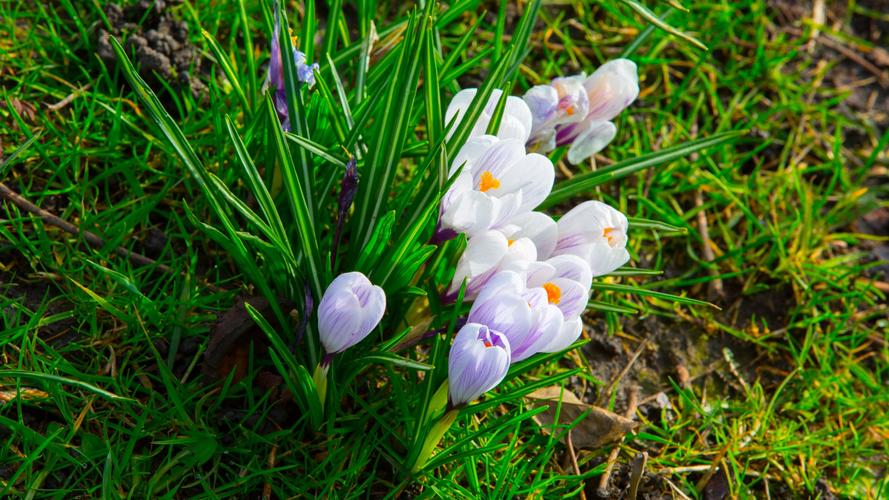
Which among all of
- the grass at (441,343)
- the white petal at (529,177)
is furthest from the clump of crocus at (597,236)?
the grass at (441,343)

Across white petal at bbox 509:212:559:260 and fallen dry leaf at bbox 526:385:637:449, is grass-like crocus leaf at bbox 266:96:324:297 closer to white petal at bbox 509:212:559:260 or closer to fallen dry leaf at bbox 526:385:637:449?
white petal at bbox 509:212:559:260

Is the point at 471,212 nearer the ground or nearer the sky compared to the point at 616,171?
nearer the sky

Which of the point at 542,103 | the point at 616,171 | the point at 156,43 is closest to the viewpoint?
the point at 542,103

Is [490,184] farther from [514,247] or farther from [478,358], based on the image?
[478,358]

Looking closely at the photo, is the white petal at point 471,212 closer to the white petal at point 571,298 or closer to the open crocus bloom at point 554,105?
the white petal at point 571,298

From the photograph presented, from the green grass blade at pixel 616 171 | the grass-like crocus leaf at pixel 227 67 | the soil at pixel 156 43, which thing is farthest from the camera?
the soil at pixel 156 43

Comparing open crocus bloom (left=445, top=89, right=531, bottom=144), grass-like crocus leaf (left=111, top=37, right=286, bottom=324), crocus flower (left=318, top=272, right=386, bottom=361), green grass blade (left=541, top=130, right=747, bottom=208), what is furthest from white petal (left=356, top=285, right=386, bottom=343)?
green grass blade (left=541, top=130, right=747, bottom=208)

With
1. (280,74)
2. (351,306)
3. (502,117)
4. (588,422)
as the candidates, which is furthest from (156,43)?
(588,422)
